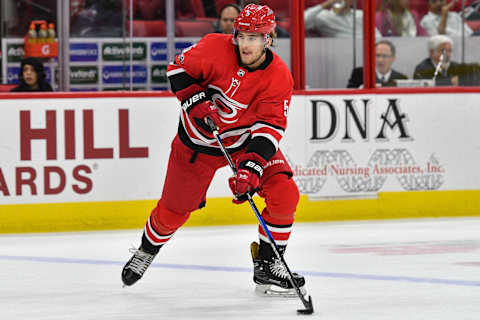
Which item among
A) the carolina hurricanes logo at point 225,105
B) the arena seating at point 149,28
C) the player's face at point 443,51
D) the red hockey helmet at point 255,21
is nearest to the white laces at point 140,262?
the carolina hurricanes logo at point 225,105

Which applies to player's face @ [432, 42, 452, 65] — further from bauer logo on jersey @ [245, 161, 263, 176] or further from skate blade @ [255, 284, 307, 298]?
bauer logo on jersey @ [245, 161, 263, 176]

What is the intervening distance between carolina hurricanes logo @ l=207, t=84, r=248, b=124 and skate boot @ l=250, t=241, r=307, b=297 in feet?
1.74

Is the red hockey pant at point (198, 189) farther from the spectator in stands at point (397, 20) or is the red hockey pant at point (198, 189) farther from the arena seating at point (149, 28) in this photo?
the spectator in stands at point (397, 20)

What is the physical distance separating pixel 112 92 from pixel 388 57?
180cm

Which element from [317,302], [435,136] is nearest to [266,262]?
[317,302]

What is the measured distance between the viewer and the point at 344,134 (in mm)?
5984

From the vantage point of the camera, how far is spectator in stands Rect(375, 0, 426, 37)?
618cm

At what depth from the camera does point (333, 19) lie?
6113 mm

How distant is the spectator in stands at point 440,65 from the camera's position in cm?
621

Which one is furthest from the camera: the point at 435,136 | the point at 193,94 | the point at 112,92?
the point at 435,136

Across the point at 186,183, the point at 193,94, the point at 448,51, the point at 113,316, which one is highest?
the point at 448,51

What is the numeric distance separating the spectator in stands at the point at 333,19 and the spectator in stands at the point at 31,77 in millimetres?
1673

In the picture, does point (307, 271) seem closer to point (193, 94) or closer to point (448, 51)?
point (193, 94)

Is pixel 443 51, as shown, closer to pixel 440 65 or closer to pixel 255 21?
pixel 440 65
